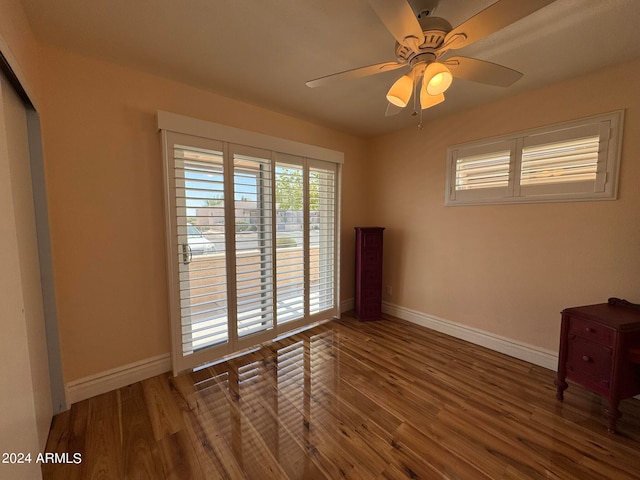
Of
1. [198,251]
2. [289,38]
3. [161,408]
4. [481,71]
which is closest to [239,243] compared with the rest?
[198,251]

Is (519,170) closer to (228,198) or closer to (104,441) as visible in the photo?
(228,198)

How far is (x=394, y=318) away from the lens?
3326 mm

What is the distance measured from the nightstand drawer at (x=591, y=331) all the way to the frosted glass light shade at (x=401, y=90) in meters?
1.91

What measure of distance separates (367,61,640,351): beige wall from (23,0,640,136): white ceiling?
25 cm

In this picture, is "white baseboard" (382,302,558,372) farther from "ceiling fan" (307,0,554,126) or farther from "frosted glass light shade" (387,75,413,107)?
"frosted glass light shade" (387,75,413,107)

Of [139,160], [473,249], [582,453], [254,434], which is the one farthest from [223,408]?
[473,249]

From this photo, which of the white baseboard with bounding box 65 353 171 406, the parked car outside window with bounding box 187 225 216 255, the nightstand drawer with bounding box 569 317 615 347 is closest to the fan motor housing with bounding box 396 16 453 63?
the parked car outside window with bounding box 187 225 216 255

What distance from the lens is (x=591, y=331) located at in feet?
5.48

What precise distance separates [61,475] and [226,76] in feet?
8.62

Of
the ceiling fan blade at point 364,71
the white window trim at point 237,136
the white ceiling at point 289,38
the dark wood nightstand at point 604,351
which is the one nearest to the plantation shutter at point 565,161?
the white ceiling at point 289,38

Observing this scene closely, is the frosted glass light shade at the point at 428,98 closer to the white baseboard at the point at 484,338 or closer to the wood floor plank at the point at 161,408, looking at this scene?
the white baseboard at the point at 484,338

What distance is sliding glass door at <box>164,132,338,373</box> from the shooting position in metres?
2.04

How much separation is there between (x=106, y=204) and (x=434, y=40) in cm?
231

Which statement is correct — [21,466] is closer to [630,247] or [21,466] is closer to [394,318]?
[394,318]
